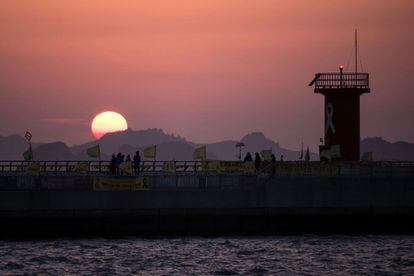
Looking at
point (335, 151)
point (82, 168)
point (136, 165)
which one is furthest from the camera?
point (335, 151)

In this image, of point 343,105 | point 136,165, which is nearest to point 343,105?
point 343,105

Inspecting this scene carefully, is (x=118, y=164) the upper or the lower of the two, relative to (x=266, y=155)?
lower

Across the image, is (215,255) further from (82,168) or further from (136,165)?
(82,168)

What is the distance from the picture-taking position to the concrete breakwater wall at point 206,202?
50312mm

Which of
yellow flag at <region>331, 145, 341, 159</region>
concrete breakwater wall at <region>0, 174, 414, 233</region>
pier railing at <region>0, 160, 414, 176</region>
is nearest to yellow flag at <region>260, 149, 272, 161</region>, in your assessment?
pier railing at <region>0, 160, 414, 176</region>

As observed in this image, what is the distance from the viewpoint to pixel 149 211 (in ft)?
168

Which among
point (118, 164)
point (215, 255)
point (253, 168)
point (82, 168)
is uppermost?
point (118, 164)

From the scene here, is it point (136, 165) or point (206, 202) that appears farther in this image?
point (136, 165)

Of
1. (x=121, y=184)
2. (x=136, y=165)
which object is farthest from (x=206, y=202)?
(x=136, y=165)

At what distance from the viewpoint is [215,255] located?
45281mm

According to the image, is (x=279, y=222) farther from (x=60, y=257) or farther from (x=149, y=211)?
(x=60, y=257)

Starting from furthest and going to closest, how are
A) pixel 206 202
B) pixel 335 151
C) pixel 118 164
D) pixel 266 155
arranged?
pixel 335 151
pixel 266 155
pixel 118 164
pixel 206 202

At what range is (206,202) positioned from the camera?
2037 inches

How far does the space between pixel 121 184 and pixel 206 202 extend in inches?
177
